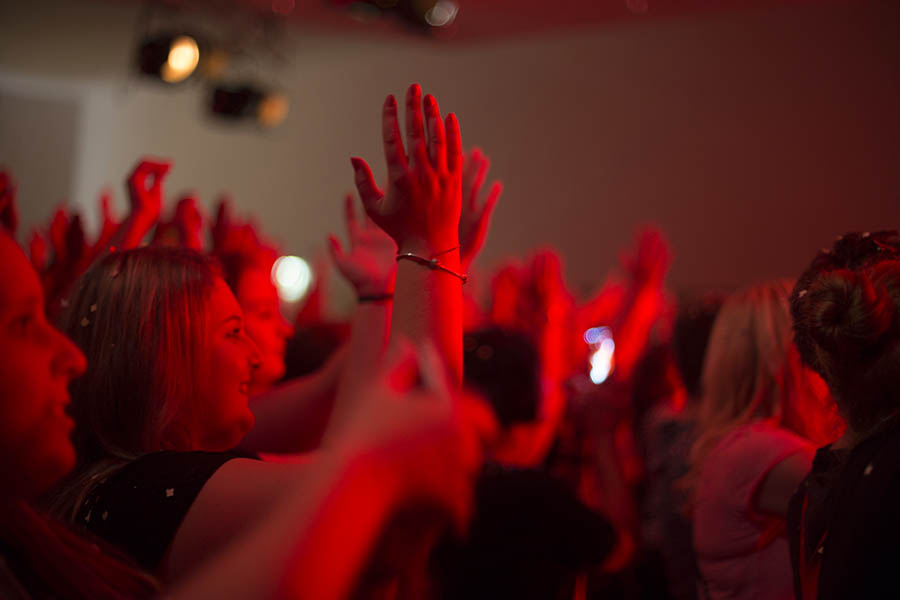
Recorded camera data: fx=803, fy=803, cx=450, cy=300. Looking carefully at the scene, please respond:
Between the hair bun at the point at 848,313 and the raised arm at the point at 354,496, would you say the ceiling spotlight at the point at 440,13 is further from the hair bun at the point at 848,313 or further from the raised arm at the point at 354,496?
the raised arm at the point at 354,496

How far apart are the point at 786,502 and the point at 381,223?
3.34 feet

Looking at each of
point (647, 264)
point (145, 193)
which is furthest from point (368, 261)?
point (647, 264)

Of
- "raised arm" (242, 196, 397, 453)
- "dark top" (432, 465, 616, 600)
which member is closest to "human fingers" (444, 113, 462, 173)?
"raised arm" (242, 196, 397, 453)

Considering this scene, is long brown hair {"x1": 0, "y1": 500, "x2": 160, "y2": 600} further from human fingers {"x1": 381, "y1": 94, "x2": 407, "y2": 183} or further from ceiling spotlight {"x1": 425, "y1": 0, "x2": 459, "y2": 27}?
ceiling spotlight {"x1": 425, "y1": 0, "x2": 459, "y2": 27}

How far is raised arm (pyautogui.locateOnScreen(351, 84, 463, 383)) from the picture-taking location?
1080 millimetres

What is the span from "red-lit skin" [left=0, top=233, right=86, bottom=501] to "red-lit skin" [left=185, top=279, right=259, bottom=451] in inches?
15.8

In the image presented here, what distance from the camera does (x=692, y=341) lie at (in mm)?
2533

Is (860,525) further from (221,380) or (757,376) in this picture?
(221,380)

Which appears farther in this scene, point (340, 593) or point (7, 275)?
point (7, 275)

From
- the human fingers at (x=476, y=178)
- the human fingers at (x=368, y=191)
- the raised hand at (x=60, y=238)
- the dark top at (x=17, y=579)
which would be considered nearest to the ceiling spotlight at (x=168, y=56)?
the raised hand at (x=60, y=238)

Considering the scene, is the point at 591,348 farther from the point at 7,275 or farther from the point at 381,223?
the point at 7,275

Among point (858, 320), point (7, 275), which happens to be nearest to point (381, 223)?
point (7, 275)

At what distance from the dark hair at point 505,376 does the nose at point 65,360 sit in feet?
3.07

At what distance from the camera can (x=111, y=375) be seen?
4.15ft
